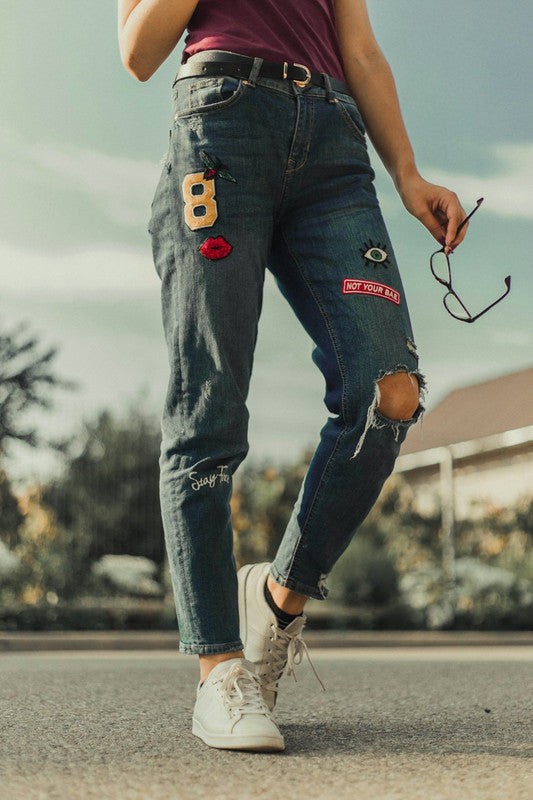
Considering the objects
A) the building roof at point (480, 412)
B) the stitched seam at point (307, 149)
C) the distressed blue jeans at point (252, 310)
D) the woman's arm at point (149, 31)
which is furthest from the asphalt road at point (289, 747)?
the building roof at point (480, 412)

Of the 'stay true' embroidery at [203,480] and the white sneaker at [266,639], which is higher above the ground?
the 'stay true' embroidery at [203,480]

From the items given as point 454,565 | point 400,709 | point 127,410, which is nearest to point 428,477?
point 127,410

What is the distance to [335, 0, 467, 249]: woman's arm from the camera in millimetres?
2217

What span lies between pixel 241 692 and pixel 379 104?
129 cm

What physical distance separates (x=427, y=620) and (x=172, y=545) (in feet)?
31.5

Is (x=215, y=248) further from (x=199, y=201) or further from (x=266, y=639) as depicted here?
(x=266, y=639)

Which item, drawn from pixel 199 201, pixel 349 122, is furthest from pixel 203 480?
pixel 349 122

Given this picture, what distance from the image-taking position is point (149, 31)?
1.99 metres

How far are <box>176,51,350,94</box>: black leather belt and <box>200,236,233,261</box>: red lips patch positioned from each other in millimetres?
331

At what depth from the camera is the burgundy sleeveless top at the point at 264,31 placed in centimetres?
205

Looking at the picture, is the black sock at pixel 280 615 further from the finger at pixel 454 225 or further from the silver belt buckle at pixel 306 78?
the silver belt buckle at pixel 306 78

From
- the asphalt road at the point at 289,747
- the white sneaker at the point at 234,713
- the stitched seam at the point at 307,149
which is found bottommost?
the asphalt road at the point at 289,747

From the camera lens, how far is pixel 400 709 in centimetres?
253

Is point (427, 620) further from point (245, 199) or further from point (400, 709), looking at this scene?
point (245, 199)
